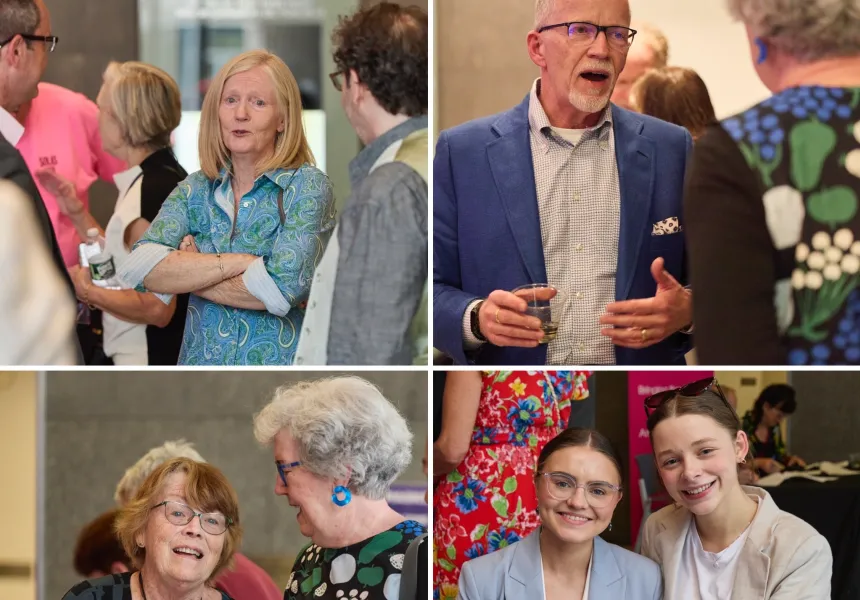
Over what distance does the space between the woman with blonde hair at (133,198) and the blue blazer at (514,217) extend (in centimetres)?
60

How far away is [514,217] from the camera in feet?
8.02

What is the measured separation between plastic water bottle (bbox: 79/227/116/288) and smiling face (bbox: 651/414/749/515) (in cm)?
128

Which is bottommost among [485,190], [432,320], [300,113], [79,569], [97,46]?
[79,569]

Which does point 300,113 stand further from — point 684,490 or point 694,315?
point 684,490

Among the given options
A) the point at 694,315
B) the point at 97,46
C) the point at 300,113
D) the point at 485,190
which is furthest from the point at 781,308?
the point at 97,46

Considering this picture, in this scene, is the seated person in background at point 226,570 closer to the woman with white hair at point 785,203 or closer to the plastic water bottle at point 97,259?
the plastic water bottle at point 97,259

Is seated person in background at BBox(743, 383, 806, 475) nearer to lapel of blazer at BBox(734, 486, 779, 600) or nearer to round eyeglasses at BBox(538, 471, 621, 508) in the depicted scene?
lapel of blazer at BBox(734, 486, 779, 600)

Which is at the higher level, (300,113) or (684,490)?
(300,113)

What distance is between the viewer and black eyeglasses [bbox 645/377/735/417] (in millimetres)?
2459

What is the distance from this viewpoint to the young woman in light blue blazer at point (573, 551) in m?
2.46

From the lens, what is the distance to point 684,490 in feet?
8.06

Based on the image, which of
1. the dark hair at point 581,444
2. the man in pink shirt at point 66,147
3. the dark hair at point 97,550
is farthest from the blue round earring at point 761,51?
the dark hair at point 97,550

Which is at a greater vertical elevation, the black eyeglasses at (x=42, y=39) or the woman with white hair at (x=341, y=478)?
the black eyeglasses at (x=42, y=39)

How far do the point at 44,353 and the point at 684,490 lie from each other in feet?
4.85
